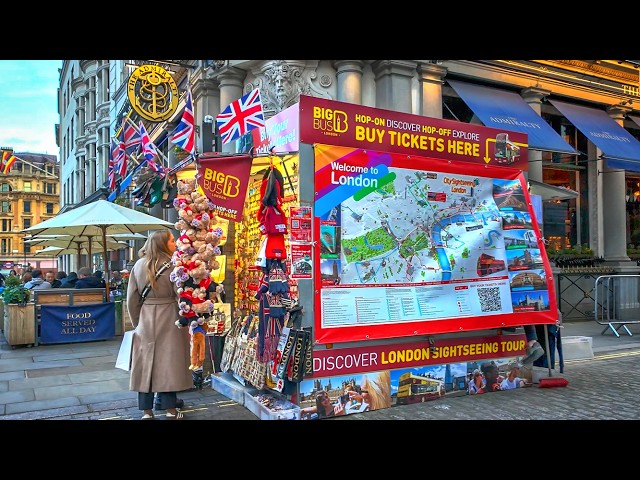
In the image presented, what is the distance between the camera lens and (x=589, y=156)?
16.3 meters

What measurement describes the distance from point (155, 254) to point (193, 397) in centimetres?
195

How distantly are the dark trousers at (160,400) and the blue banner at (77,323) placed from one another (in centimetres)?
588

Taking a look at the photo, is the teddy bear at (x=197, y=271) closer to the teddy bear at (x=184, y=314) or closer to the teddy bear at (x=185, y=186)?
the teddy bear at (x=184, y=314)

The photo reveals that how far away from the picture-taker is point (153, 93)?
46.4 ft

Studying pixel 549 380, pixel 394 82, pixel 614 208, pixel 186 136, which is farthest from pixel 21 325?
pixel 614 208

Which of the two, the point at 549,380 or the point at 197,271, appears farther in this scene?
the point at 549,380

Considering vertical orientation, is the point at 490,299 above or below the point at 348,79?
below

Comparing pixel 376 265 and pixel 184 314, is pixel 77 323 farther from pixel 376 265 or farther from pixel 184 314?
pixel 376 265

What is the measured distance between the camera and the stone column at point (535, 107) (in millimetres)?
14250

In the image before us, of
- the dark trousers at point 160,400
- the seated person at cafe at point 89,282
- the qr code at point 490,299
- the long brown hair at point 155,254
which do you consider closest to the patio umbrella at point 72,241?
the seated person at cafe at point 89,282

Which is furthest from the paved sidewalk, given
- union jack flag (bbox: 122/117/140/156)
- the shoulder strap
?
union jack flag (bbox: 122/117/140/156)

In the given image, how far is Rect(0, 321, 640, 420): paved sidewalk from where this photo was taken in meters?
5.56

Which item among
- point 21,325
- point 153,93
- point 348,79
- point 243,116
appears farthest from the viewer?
point 153,93

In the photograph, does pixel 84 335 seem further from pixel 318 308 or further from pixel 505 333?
pixel 505 333
